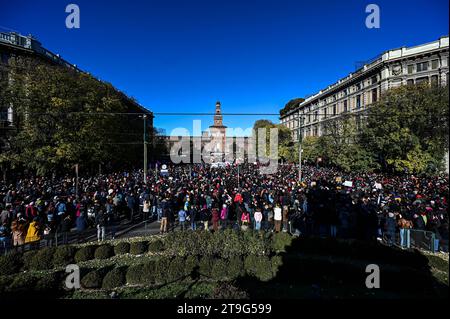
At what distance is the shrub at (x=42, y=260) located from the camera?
29.0ft

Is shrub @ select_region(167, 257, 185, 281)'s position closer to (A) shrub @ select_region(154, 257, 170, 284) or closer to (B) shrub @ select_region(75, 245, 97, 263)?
(A) shrub @ select_region(154, 257, 170, 284)

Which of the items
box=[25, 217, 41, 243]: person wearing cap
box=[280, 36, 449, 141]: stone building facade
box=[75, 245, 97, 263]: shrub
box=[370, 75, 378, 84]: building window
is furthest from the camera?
box=[370, 75, 378, 84]: building window

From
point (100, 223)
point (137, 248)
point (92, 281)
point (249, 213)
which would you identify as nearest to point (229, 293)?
point (92, 281)

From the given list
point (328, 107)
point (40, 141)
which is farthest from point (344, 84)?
point (40, 141)

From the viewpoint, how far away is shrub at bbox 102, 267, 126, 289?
7.55 metres

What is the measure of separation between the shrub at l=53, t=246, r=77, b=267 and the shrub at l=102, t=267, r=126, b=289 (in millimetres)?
3023

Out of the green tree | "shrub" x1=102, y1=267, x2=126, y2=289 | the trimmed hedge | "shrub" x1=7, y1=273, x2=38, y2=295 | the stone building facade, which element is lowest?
"shrub" x1=102, y1=267, x2=126, y2=289

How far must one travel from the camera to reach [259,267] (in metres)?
A: 7.93

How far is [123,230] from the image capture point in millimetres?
13383

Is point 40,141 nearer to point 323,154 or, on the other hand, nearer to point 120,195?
point 120,195

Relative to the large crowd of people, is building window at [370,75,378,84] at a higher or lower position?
higher

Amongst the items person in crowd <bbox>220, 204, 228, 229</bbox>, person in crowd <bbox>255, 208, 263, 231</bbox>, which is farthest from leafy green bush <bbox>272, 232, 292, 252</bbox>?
person in crowd <bbox>220, 204, 228, 229</bbox>
